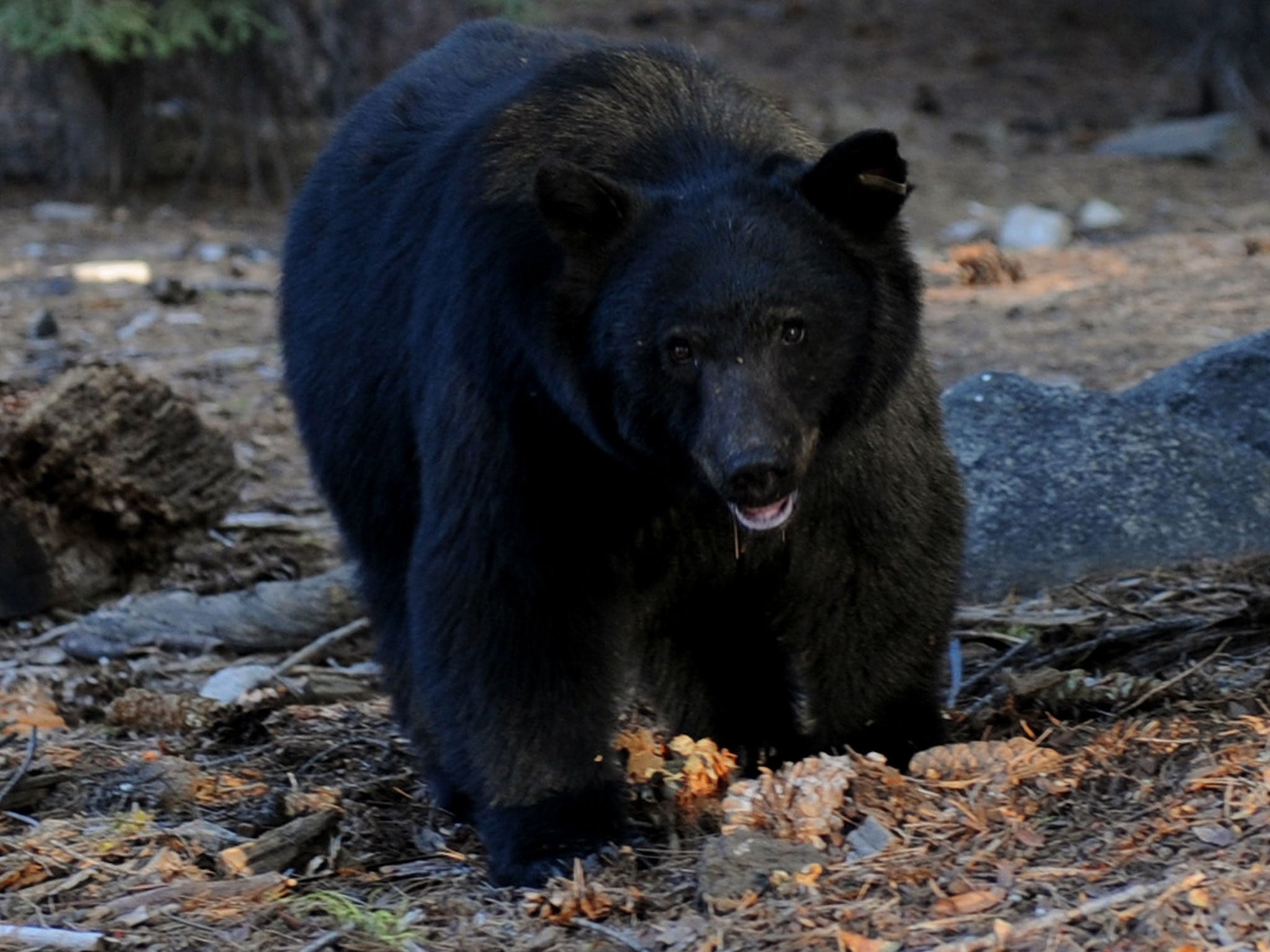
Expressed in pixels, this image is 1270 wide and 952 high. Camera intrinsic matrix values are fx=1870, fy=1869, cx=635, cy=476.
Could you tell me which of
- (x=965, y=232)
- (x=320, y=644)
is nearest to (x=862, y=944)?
(x=320, y=644)

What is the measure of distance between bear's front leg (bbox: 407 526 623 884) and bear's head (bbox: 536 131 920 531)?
0.38 metres

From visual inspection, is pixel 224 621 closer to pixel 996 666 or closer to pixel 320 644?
pixel 320 644

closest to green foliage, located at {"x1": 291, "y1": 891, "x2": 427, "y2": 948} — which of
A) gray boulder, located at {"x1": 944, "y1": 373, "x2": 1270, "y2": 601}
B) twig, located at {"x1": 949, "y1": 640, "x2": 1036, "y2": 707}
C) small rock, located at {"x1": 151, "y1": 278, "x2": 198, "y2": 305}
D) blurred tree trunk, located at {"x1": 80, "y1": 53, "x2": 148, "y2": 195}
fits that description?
twig, located at {"x1": 949, "y1": 640, "x2": 1036, "y2": 707}

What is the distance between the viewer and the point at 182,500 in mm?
6785

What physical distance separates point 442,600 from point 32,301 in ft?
22.8

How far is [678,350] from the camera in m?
3.91

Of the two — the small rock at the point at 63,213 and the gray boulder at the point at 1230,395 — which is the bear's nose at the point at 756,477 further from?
the small rock at the point at 63,213

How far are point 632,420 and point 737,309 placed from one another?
343 millimetres

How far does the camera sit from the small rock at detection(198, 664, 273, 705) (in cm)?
573

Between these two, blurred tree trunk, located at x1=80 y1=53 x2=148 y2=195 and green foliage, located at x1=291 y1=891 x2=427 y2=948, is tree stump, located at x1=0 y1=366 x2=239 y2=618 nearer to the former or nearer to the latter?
green foliage, located at x1=291 y1=891 x2=427 y2=948

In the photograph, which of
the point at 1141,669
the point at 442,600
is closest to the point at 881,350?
the point at 442,600

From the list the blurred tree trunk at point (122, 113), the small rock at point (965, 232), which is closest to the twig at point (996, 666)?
the small rock at point (965, 232)

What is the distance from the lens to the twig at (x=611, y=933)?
355 cm

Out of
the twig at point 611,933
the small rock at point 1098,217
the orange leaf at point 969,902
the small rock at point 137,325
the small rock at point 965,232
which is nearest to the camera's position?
the orange leaf at point 969,902
